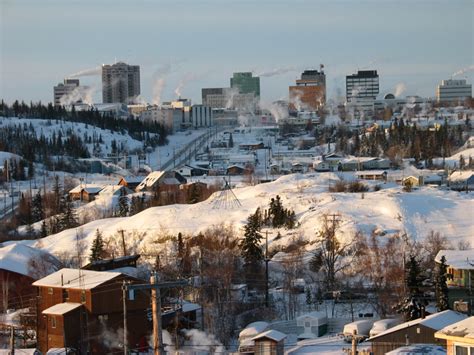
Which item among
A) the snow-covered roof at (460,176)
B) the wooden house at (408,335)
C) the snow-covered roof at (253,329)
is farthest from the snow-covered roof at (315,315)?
the snow-covered roof at (460,176)

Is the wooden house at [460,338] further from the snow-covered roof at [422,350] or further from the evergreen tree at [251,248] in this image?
the evergreen tree at [251,248]

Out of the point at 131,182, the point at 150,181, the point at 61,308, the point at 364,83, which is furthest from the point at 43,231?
the point at 364,83

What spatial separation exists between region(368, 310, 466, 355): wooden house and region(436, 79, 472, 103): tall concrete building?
64.9 m

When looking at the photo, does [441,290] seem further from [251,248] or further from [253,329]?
[251,248]

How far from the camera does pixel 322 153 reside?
43.0 metres

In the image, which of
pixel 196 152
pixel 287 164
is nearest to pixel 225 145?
pixel 196 152

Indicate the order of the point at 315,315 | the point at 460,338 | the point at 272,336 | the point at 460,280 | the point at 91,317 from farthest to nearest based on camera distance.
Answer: the point at 460,280
the point at 315,315
the point at 91,317
the point at 272,336
the point at 460,338

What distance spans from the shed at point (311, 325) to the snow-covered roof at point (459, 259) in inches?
77.1

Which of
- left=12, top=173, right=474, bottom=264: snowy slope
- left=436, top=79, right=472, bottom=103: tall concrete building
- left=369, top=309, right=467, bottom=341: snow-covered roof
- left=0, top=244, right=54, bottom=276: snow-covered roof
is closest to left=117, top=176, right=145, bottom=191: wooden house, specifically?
left=12, top=173, right=474, bottom=264: snowy slope

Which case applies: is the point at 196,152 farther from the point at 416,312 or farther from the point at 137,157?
the point at 416,312

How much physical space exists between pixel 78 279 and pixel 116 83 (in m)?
76.8

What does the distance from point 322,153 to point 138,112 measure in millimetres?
27844

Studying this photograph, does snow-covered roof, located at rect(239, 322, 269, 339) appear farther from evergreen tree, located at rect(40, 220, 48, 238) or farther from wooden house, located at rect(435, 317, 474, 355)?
evergreen tree, located at rect(40, 220, 48, 238)

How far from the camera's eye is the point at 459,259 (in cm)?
1412
